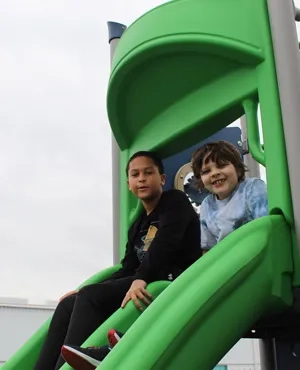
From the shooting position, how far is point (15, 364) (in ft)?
6.55

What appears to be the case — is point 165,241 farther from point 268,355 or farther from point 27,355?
point 268,355

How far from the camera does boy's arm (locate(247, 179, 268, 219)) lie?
5.69 ft

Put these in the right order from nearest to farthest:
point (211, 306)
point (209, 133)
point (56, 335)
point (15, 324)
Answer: point (211, 306) → point (56, 335) → point (209, 133) → point (15, 324)

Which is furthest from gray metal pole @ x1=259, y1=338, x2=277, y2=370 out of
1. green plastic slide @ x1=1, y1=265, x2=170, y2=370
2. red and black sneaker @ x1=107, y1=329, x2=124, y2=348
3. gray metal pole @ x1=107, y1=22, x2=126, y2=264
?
red and black sneaker @ x1=107, y1=329, x2=124, y2=348

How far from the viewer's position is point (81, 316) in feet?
5.58

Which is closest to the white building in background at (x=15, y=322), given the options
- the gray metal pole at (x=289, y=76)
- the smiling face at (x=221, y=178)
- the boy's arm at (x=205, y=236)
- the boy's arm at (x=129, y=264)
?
the boy's arm at (x=129, y=264)

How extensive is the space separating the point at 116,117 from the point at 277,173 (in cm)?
94

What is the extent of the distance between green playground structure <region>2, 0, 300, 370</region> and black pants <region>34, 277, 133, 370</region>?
13 cm

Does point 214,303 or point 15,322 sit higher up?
point 214,303

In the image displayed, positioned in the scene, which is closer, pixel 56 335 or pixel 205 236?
pixel 56 335

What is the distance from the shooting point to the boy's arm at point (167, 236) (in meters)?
1.78

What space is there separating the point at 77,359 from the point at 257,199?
31.0 inches

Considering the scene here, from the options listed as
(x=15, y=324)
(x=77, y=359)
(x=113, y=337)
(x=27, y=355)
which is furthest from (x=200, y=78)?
(x=15, y=324)

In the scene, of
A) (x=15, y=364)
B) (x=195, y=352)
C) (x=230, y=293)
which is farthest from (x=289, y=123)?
(x=15, y=364)
